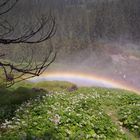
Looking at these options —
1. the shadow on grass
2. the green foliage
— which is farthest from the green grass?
the shadow on grass

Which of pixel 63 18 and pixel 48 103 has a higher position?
pixel 63 18

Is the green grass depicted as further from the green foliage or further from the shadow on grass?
the shadow on grass

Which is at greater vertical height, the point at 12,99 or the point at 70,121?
the point at 12,99

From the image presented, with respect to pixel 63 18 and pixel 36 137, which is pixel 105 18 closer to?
pixel 63 18

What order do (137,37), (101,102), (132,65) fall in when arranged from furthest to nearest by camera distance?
1. (137,37)
2. (132,65)
3. (101,102)

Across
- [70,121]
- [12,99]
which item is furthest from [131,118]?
[12,99]

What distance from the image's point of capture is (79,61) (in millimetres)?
111875

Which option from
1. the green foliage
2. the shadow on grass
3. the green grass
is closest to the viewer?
the green grass

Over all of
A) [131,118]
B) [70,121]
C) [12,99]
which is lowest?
[131,118]

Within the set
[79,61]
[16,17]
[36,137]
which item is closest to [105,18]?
[16,17]

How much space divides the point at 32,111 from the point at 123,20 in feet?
451

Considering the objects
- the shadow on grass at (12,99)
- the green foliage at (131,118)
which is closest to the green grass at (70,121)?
the green foliage at (131,118)

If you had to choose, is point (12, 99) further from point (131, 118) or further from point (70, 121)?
point (70, 121)

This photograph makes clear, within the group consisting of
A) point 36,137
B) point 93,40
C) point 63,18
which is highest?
point 63,18
